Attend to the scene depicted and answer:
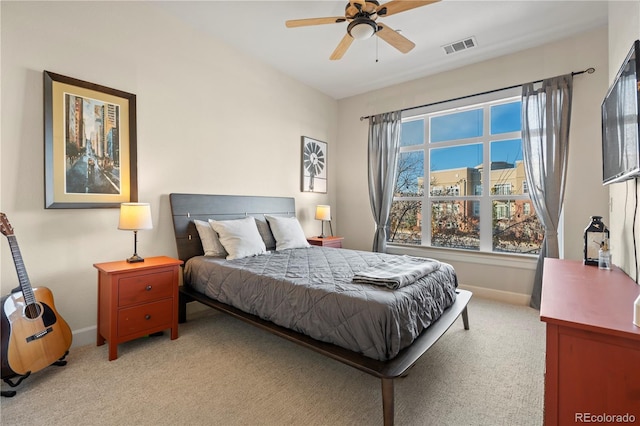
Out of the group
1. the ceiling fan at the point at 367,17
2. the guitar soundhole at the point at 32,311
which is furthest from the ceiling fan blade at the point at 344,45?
the guitar soundhole at the point at 32,311

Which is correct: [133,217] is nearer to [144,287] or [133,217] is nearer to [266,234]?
[144,287]

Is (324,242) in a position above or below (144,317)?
above

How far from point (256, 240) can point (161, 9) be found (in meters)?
2.59

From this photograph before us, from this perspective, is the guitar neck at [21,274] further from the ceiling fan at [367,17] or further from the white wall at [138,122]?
the ceiling fan at [367,17]

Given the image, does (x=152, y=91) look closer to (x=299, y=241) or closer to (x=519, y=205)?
(x=299, y=241)

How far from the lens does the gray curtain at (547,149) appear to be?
330 cm

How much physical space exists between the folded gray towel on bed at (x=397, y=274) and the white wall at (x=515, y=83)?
5.94 feet

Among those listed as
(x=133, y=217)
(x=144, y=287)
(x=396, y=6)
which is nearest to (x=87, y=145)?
(x=133, y=217)

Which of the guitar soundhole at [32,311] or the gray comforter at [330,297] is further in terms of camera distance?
the guitar soundhole at [32,311]

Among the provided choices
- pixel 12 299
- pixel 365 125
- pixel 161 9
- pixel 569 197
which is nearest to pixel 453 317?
pixel 569 197

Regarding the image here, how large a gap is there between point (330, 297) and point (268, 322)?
0.64 meters

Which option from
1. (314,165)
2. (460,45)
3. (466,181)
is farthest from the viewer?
(314,165)

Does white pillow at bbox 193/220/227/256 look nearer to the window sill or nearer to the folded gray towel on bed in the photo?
the folded gray towel on bed

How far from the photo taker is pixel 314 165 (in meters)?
4.92
